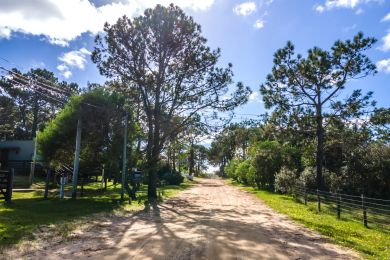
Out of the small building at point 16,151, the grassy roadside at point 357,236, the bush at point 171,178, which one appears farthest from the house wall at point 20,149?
the grassy roadside at point 357,236

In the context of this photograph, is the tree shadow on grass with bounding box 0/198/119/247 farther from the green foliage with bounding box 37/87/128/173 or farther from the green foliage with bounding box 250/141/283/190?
the green foliage with bounding box 250/141/283/190

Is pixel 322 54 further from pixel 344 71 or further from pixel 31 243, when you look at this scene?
pixel 31 243

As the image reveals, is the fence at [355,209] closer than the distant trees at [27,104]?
Yes

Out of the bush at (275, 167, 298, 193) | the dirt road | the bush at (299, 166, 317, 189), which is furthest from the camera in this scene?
the bush at (299, 166, 317, 189)

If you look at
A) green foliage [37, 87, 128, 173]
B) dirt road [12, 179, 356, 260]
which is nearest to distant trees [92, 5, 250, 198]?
green foliage [37, 87, 128, 173]

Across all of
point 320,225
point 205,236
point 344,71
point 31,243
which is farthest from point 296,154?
point 31,243

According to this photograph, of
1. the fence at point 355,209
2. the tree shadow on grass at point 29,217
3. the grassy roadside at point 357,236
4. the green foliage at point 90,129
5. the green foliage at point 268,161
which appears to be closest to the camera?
the grassy roadside at point 357,236

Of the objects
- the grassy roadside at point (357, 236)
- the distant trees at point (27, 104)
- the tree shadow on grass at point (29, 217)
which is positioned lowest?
the grassy roadside at point (357, 236)

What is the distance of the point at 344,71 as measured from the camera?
105 feet

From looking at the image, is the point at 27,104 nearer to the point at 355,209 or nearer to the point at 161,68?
the point at 161,68

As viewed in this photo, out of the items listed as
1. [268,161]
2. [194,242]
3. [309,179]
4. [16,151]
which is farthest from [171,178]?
[194,242]

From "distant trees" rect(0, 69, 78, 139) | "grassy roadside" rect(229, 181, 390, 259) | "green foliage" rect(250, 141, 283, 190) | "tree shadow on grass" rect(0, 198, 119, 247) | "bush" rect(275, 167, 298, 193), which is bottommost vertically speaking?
"grassy roadside" rect(229, 181, 390, 259)

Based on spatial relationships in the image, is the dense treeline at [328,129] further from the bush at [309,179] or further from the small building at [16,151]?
the small building at [16,151]

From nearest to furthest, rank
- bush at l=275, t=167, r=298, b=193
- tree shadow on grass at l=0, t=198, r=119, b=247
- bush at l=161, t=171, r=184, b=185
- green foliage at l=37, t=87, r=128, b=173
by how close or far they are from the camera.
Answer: tree shadow on grass at l=0, t=198, r=119, b=247 < green foliage at l=37, t=87, r=128, b=173 < bush at l=275, t=167, r=298, b=193 < bush at l=161, t=171, r=184, b=185
